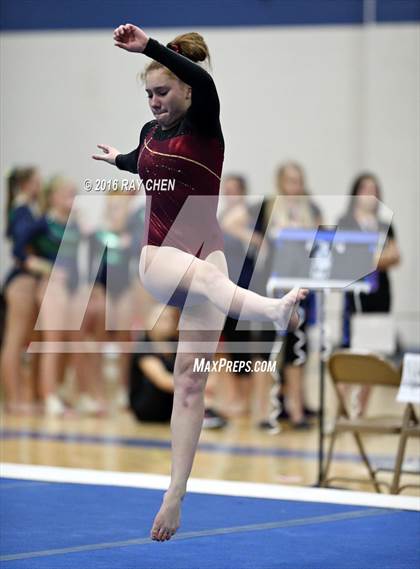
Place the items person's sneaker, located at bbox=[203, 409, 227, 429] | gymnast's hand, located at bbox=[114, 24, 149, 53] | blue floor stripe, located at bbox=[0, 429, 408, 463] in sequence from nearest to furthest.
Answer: gymnast's hand, located at bbox=[114, 24, 149, 53]
blue floor stripe, located at bbox=[0, 429, 408, 463]
person's sneaker, located at bbox=[203, 409, 227, 429]

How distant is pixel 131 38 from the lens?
2.86 m

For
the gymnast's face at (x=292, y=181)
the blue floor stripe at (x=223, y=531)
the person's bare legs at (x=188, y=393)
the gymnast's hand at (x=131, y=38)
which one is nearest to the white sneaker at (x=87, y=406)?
the gymnast's face at (x=292, y=181)

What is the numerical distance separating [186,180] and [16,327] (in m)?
4.78

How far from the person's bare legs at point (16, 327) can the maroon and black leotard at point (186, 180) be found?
451 cm

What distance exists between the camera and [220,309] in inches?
122

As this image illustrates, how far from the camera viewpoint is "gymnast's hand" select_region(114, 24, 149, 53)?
112 inches

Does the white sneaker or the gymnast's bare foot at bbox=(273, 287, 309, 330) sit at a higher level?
the gymnast's bare foot at bbox=(273, 287, 309, 330)

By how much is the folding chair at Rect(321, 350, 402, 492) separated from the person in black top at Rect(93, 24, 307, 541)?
80.2 inches

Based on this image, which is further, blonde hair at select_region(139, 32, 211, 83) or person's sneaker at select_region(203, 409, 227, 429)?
person's sneaker at select_region(203, 409, 227, 429)

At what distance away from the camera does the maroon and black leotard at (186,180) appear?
311 centimetres

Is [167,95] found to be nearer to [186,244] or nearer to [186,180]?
[186,180]

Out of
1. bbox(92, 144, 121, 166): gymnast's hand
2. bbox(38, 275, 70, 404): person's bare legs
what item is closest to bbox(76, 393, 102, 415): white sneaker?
bbox(38, 275, 70, 404): person's bare legs

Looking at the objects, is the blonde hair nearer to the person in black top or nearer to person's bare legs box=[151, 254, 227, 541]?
the person in black top

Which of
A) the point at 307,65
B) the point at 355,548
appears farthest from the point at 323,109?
the point at 355,548
